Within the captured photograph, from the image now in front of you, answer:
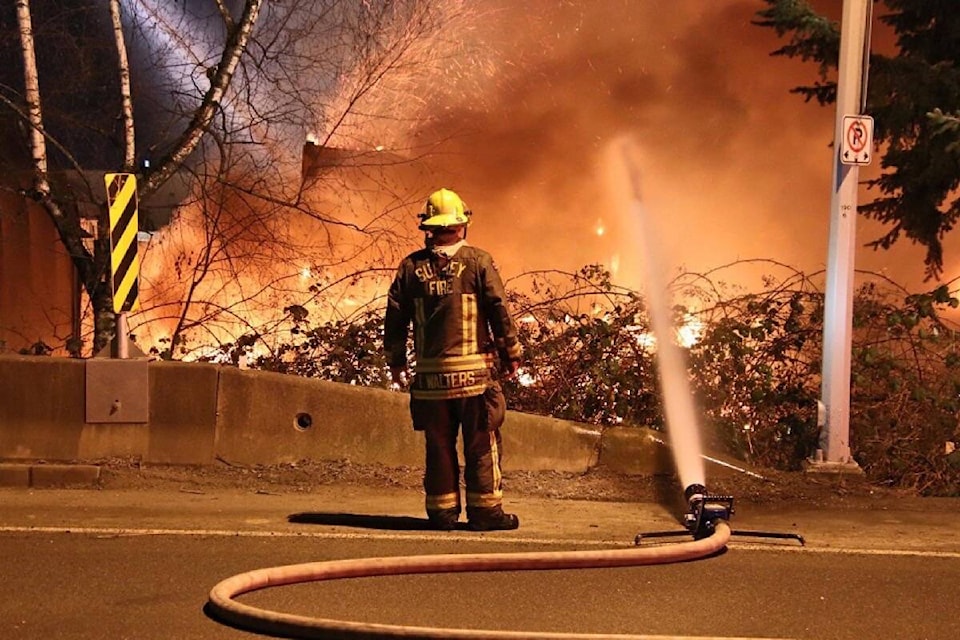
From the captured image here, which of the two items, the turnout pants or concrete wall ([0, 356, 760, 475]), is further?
concrete wall ([0, 356, 760, 475])

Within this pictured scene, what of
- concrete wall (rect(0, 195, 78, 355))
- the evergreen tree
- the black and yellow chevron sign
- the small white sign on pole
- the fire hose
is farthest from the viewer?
concrete wall (rect(0, 195, 78, 355))

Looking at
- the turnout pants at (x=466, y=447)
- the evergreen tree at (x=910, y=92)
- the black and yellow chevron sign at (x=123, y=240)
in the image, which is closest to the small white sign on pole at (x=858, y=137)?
the evergreen tree at (x=910, y=92)

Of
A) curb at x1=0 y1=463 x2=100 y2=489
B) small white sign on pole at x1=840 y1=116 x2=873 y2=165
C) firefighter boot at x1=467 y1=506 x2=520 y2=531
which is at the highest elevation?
small white sign on pole at x1=840 y1=116 x2=873 y2=165

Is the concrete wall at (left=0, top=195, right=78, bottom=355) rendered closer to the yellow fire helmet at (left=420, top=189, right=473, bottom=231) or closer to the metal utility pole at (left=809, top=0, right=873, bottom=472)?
the yellow fire helmet at (left=420, top=189, right=473, bottom=231)

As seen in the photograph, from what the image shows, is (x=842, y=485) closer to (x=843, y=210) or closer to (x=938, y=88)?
(x=843, y=210)

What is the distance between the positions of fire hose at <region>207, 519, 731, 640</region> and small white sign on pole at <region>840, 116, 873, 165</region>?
10.5 feet

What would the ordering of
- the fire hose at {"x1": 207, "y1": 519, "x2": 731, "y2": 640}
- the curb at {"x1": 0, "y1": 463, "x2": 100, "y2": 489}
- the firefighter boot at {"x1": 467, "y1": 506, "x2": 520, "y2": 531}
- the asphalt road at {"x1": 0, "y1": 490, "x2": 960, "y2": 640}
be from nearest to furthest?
the fire hose at {"x1": 207, "y1": 519, "x2": 731, "y2": 640} < the asphalt road at {"x1": 0, "y1": 490, "x2": 960, "y2": 640} < the firefighter boot at {"x1": 467, "y1": 506, "x2": 520, "y2": 531} < the curb at {"x1": 0, "y1": 463, "x2": 100, "y2": 489}

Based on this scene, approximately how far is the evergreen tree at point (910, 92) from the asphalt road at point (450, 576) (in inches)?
201

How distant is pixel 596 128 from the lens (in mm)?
17297

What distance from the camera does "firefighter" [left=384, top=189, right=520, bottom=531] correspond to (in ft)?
20.0

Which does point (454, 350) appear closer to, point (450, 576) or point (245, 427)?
point (450, 576)

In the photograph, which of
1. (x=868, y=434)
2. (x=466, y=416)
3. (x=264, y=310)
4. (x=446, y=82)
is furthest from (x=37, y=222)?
(x=868, y=434)

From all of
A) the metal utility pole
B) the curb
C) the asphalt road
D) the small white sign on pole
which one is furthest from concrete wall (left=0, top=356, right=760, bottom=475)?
the small white sign on pole

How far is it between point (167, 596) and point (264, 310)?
6.55 metres
